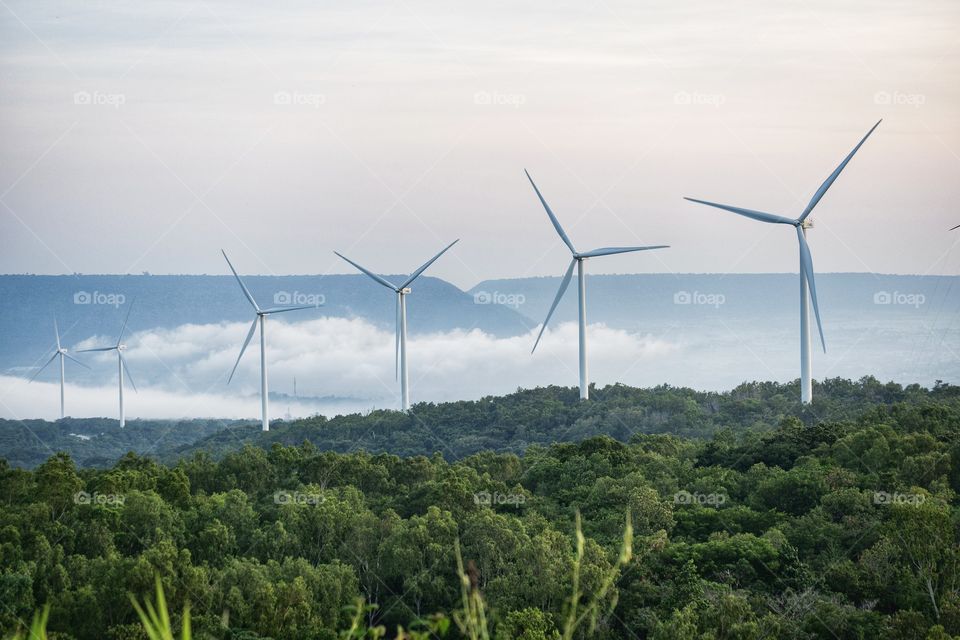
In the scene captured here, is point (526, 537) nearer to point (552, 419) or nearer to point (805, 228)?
point (805, 228)

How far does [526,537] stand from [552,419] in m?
76.2

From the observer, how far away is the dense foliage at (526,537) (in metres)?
41.9

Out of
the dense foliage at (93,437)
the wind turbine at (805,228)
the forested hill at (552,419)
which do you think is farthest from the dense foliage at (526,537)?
the dense foliage at (93,437)

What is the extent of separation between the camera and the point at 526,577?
45.4 m

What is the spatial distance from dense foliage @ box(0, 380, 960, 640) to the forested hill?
32519 millimetres

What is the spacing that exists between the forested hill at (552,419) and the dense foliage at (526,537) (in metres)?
32.5

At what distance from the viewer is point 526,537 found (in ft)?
161

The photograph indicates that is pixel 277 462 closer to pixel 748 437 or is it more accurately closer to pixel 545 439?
pixel 748 437

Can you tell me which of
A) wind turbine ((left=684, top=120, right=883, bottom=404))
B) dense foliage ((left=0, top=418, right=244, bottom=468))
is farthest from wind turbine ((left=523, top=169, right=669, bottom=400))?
dense foliage ((left=0, top=418, right=244, bottom=468))

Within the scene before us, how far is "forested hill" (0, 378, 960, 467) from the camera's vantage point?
11181 centimetres

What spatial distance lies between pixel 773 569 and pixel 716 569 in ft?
6.77

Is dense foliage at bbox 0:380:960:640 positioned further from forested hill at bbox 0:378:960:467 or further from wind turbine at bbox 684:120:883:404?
forested hill at bbox 0:378:960:467

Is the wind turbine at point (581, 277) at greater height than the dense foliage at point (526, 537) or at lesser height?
greater

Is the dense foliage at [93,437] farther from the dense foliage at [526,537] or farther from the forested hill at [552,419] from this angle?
the dense foliage at [526,537]
